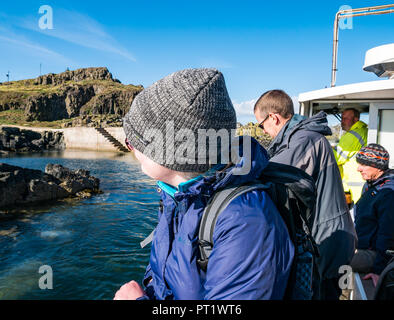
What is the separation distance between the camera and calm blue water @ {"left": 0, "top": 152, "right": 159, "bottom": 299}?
6.82 meters

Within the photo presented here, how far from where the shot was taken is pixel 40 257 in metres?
8.26

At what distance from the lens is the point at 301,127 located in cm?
272

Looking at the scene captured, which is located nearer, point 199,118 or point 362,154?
point 199,118

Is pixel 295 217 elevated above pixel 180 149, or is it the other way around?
pixel 180 149

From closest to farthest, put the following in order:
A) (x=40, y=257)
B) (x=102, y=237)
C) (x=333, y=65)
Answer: (x=40, y=257) → (x=333, y=65) → (x=102, y=237)

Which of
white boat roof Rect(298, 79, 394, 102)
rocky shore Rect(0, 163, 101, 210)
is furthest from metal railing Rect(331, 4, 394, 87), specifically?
rocky shore Rect(0, 163, 101, 210)

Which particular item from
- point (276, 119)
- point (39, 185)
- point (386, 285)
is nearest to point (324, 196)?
point (386, 285)

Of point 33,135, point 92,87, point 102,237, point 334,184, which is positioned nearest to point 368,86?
point 334,184

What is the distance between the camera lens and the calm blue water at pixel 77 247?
268 inches

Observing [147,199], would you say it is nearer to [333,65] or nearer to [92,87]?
[333,65]

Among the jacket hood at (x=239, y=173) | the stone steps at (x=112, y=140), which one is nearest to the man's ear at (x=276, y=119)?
the jacket hood at (x=239, y=173)

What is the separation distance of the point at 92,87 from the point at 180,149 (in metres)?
130

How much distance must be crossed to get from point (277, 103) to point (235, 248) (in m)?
2.25

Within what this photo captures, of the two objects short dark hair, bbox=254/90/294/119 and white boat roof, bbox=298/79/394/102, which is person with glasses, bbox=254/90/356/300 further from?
white boat roof, bbox=298/79/394/102
